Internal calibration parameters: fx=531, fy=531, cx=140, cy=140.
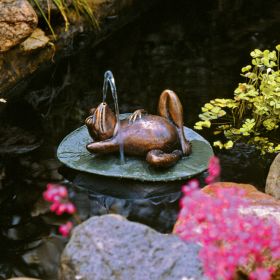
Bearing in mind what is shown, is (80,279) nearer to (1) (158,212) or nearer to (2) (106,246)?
(2) (106,246)

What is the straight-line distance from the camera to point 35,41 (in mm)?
6984

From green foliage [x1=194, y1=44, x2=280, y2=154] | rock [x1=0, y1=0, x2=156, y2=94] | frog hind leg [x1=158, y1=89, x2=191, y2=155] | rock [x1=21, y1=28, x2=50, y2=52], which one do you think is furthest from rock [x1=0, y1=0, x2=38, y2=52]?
green foliage [x1=194, y1=44, x2=280, y2=154]

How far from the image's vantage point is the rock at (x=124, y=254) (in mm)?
2951

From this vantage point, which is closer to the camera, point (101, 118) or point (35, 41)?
point (101, 118)

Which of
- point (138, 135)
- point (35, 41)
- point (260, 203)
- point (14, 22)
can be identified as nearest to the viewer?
point (260, 203)

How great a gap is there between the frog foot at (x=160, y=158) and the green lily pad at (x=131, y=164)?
0.07m

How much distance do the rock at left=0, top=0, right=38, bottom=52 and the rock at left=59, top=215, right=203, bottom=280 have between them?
3658 millimetres

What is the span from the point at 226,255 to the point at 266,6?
29.6 feet

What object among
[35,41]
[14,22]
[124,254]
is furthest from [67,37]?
[124,254]

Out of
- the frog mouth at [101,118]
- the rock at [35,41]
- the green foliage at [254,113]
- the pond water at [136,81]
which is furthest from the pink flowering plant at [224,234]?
the rock at [35,41]

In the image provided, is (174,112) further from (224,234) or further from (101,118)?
(224,234)

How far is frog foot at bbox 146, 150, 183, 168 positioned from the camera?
15.0 ft

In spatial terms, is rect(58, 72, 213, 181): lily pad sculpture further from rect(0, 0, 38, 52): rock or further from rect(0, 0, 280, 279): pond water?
rect(0, 0, 38, 52): rock

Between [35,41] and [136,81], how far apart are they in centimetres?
145
